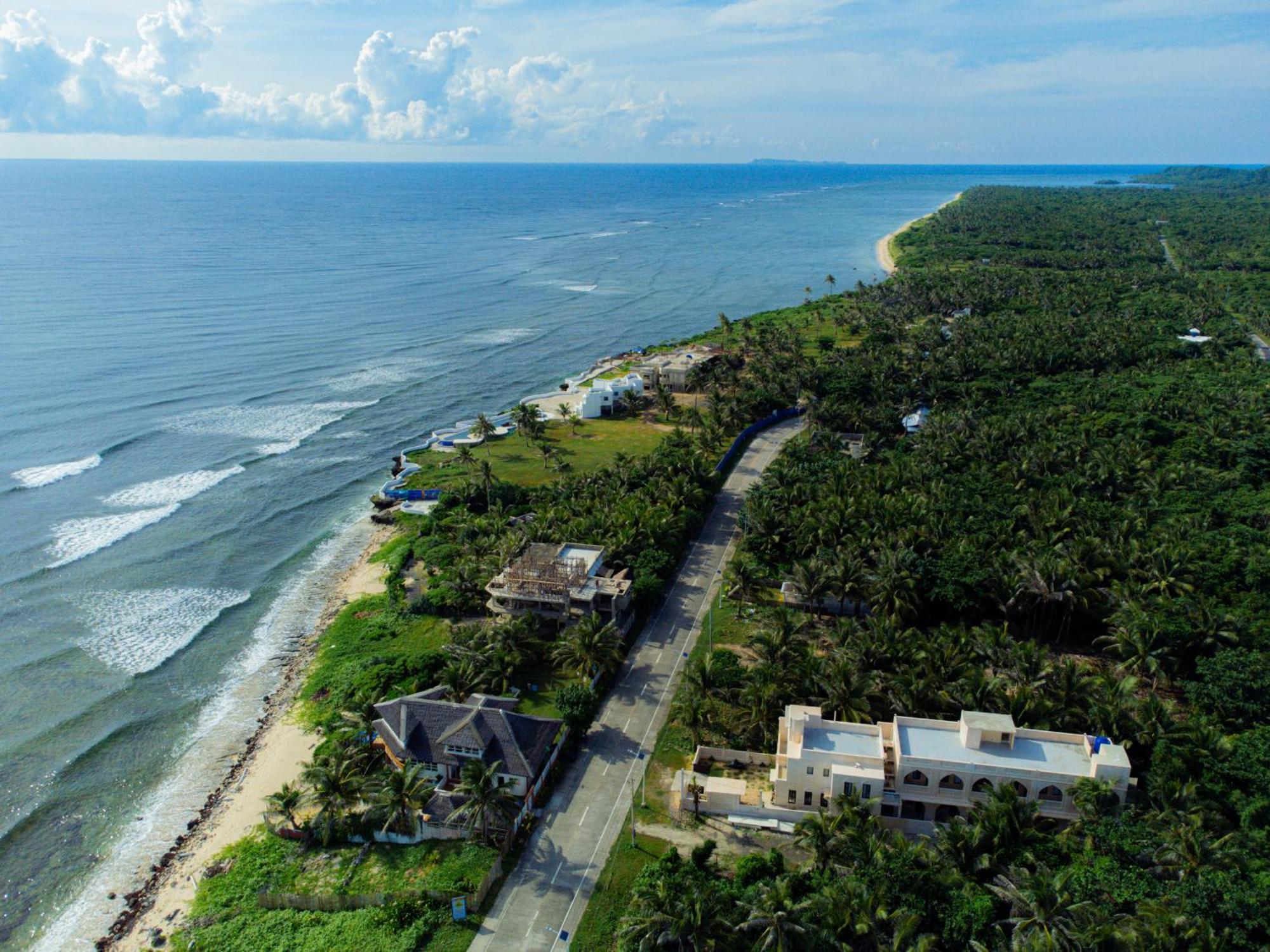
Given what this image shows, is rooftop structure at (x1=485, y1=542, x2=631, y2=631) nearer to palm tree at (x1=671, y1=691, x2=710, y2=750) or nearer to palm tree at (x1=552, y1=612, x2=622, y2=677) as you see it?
palm tree at (x1=552, y1=612, x2=622, y2=677)

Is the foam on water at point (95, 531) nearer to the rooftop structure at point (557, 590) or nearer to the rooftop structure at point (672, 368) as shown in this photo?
the rooftop structure at point (557, 590)

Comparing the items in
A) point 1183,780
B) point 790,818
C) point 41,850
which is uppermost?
point 1183,780

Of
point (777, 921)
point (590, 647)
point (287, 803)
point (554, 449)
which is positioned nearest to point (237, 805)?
point (287, 803)

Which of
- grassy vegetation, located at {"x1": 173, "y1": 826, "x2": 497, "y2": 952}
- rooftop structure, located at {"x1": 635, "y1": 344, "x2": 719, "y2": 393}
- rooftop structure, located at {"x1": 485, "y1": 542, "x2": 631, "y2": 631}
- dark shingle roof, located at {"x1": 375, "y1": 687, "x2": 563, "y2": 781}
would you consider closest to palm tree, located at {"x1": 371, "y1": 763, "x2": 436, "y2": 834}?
grassy vegetation, located at {"x1": 173, "y1": 826, "x2": 497, "y2": 952}

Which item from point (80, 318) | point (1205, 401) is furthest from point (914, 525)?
point (80, 318)

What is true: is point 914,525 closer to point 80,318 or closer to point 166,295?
point 80,318

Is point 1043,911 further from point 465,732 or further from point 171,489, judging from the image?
point 171,489
